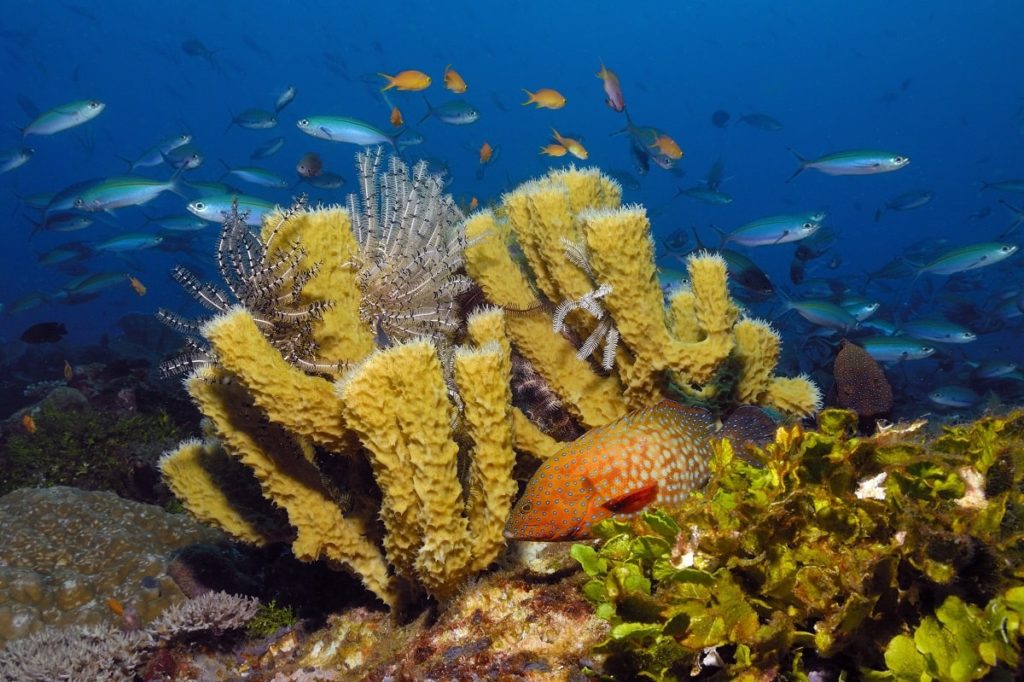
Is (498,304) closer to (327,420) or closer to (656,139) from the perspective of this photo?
(327,420)

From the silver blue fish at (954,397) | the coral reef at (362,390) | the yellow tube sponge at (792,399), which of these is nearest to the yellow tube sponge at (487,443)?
the coral reef at (362,390)

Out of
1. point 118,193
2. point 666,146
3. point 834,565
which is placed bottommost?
point 666,146

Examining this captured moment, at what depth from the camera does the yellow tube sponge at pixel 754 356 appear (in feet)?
10.6

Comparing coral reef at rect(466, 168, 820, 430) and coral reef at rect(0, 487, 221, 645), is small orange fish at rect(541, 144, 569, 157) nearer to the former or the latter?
coral reef at rect(466, 168, 820, 430)

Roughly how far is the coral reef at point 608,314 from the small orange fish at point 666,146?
23.9 ft

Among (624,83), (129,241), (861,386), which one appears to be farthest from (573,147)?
(624,83)

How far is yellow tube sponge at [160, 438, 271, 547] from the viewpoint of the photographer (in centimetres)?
319

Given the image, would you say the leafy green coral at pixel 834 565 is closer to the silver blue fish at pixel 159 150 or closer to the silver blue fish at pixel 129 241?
the silver blue fish at pixel 129 241

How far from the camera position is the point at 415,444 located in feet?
7.71

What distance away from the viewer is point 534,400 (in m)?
3.52

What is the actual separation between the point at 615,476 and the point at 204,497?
7.66 feet

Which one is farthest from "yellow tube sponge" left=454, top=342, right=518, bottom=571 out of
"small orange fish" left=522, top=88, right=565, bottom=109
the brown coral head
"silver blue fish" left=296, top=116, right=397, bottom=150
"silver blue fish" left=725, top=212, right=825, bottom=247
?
"small orange fish" left=522, top=88, right=565, bottom=109

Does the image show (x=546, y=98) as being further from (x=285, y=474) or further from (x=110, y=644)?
(x=110, y=644)

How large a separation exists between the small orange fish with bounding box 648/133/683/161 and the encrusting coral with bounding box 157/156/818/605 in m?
7.26
